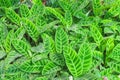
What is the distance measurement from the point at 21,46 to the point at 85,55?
0.47 metres

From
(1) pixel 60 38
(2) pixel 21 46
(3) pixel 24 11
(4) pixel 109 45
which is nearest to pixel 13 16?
(3) pixel 24 11

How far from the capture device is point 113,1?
10.1 feet

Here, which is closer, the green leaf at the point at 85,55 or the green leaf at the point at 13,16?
the green leaf at the point at 85,55

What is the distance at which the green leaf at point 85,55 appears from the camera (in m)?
2.50

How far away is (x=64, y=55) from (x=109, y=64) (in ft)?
1.29

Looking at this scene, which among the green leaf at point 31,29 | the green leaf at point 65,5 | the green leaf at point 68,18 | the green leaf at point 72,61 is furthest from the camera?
the green leaf at point 65,5

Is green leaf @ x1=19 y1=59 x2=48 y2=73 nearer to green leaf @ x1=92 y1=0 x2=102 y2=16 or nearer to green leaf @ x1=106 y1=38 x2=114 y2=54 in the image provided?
green leaf @ x1=106 y1=38 x2=114 y2=54

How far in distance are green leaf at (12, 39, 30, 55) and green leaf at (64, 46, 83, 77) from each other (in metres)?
0.32

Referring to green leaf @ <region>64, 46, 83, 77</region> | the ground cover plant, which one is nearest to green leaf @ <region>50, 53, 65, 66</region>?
the ground cover plant

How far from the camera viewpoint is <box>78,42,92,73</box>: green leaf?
8.19 ft

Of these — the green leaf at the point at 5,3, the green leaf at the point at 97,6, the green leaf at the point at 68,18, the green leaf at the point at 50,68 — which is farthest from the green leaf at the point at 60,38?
the green leaf at the point at 5,3

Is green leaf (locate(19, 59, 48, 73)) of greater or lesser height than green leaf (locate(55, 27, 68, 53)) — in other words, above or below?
below

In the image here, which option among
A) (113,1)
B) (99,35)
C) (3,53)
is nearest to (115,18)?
(113,1)

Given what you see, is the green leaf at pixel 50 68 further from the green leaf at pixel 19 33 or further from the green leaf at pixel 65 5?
the green leaf at pixel 65 5
